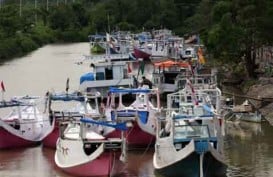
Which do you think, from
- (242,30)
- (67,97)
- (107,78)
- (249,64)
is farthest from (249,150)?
(249,64)

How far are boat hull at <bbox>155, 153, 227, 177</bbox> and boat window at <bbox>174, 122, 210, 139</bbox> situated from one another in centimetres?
86

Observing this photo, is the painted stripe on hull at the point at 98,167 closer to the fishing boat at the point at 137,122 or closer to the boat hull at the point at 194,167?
the boat hull at the point at 194,167

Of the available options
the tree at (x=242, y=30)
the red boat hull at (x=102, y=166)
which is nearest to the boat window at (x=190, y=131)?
the red boat hull at (x=102, y=166)

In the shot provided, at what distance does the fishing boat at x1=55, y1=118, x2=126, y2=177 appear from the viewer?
2508cm

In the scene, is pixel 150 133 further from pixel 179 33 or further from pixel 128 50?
pixel 179 33

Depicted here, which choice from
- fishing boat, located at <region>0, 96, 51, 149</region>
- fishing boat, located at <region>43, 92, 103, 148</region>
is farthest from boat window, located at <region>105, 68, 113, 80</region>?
fishing boat, located at <region>43, 92, 103, 148</region>

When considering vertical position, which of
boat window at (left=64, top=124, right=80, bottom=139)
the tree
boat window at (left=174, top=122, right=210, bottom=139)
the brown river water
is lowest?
the brown river water

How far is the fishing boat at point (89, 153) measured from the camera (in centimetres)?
2508

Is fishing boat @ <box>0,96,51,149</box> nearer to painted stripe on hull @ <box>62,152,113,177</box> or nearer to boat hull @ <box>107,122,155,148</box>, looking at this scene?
boat hull @ <box>107,122,155,148</box>

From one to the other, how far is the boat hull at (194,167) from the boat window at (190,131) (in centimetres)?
86

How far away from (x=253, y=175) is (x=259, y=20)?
874 inches

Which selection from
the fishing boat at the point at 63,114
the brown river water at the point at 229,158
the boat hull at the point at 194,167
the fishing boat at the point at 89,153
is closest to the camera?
the boat hull at the point at 194,167

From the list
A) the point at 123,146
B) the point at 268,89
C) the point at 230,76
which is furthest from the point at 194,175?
the point at 230,76

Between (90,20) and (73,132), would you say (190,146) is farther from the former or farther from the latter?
(90,20)
